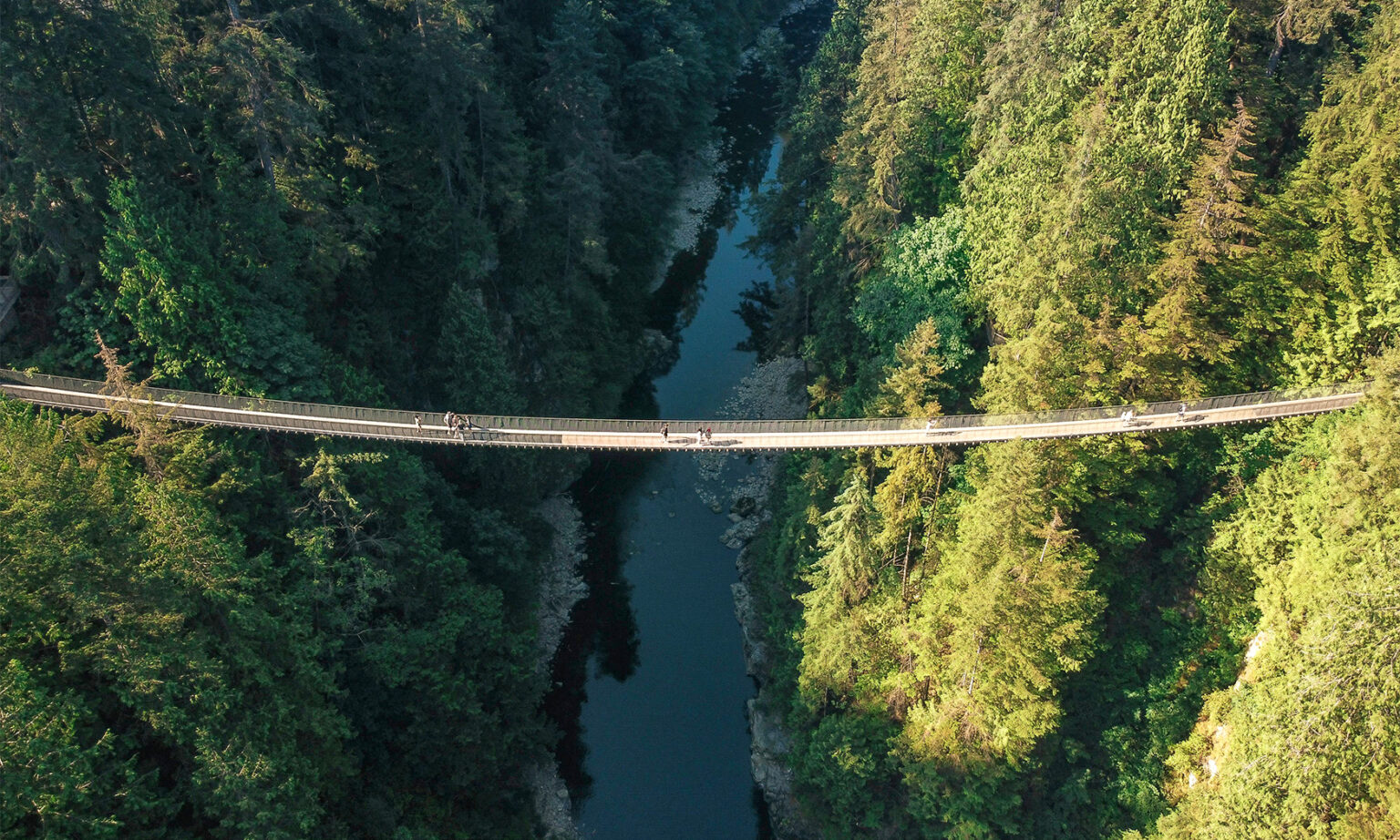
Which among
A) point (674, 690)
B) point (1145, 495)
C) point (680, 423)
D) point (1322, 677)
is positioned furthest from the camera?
point (674, 690)

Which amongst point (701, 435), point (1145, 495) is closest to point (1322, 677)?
point (1145, 495)

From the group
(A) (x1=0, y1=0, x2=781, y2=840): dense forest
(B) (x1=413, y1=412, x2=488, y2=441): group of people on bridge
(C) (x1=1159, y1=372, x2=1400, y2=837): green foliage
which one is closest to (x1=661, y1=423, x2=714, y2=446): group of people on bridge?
(B) (x1=413, y1=412, x2=488, y2=441): group of people on bridge

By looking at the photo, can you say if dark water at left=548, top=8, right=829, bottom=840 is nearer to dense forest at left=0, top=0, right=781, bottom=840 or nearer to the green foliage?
dense forest at left=0, top=0, right=781, bottom=840

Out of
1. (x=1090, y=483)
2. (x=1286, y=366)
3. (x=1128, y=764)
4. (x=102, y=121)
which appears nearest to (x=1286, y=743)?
(x=1128, y=764)

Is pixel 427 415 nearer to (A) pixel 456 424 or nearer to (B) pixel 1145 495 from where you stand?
(A) pixel 456 424

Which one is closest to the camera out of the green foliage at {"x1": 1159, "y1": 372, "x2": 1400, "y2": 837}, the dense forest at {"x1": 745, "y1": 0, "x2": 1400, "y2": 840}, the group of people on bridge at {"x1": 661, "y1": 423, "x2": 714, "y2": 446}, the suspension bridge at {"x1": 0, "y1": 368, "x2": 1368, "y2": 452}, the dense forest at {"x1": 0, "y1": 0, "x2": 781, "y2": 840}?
the dense forest at {"x1": 0, "y1": 0, "x2": 781, "y2": 840}

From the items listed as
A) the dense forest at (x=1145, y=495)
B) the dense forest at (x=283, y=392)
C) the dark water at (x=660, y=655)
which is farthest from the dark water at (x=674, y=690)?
the dense forest at (x=1145, y=495)
